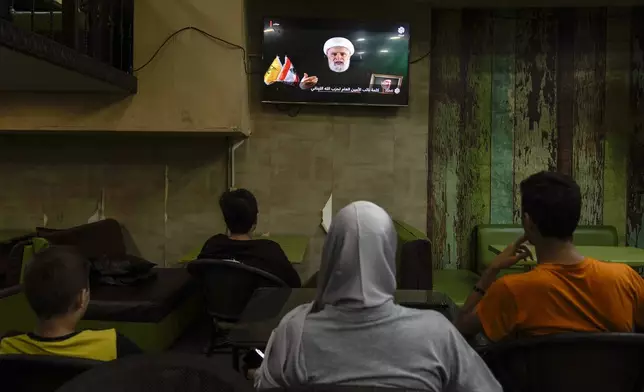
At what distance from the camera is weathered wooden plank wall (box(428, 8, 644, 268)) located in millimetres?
4590

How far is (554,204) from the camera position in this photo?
176 cm

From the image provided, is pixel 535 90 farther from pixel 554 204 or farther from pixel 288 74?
pixel 554 204

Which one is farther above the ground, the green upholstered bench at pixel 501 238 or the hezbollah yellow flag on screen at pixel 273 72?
the hezbollah yellow flag on screen at pixel 273 72

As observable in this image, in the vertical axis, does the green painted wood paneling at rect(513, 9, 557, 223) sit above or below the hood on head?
above

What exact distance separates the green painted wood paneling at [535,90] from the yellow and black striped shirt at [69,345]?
12.2 ft

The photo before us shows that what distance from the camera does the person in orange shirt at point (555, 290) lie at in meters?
1.63

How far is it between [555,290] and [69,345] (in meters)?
1.33

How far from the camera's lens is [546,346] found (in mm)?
1466

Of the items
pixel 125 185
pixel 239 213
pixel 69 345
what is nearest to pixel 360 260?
pixel 69 345

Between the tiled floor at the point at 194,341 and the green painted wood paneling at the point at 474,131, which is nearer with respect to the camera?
the tiled floor at the point at 194,341

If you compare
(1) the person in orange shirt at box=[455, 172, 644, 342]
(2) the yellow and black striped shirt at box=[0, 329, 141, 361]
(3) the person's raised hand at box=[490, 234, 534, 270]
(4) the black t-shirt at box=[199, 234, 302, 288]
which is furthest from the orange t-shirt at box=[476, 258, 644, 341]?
(4) the black t-shirt at box=[199, 234, 302, 288]

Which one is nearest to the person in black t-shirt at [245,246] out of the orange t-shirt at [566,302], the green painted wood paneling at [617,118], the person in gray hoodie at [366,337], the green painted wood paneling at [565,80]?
the orange t-shirt at [566,302]

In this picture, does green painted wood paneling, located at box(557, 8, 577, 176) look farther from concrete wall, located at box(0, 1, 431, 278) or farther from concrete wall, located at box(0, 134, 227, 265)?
concrete wall, located at box(0, 134, 227, 265)

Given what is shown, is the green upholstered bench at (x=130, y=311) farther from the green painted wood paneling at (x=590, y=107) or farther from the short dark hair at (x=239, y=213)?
the green painted wood paneling at (x=590, y=107)
